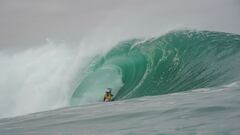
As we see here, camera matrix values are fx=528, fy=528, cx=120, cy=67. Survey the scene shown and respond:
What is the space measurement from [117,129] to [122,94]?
44.4 feet

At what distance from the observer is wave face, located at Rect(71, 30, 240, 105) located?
19766mm

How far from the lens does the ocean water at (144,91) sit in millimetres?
8883

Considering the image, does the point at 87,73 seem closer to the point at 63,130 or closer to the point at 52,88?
the point at 52,88

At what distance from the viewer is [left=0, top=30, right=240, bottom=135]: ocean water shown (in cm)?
888

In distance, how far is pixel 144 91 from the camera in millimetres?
20891

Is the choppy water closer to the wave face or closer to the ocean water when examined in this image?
the ocean water

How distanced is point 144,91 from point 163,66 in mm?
2414

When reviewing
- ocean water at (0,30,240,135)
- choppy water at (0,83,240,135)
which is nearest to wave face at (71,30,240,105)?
ocean water at (0,30,240,135)

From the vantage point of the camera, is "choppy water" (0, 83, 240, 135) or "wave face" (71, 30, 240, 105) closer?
"choppy water" (0, 83, 240, 135)

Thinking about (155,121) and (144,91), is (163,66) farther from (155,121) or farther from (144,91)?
(155,121)

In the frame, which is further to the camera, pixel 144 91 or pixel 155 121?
pixel 144 91

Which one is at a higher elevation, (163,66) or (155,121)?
(163,66)

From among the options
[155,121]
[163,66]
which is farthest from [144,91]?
[155,121]

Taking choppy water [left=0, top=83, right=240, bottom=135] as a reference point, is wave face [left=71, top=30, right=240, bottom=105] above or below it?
above
